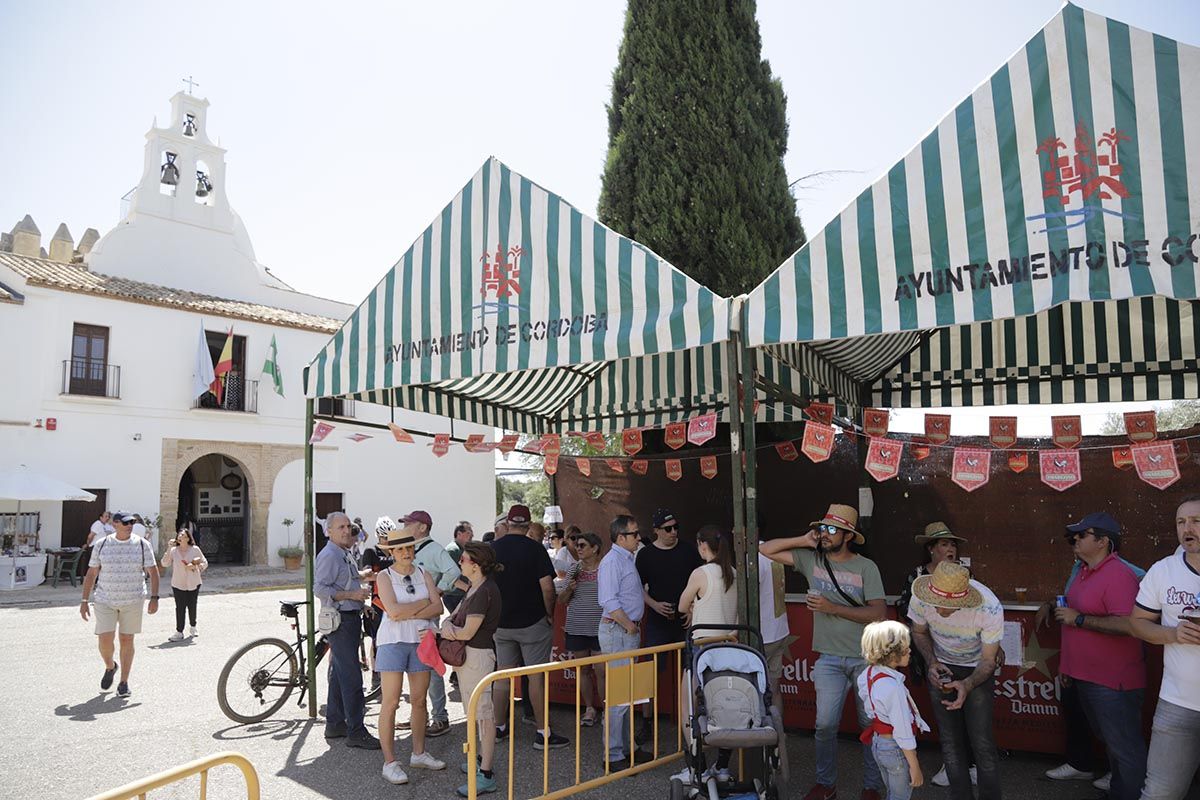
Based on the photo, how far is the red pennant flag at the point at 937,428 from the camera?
26.6ft

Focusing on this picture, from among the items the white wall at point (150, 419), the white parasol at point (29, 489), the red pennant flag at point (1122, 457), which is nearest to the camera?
the red pennant flag at point (1122, 457)

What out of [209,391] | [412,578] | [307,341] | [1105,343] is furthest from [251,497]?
[1105,343]

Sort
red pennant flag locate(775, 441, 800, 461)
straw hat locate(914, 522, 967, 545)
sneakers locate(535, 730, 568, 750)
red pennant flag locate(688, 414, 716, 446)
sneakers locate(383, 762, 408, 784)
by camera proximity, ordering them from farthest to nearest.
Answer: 1. red pennant flag locate(775, 441, 800, 461)
2. red pennant flag locate(688, 414, 716, 446)
3. sneakers locate(535, 730, 568, 750)
4. straw hat locate(914, 522, 967, 545)
5. sneakers locate(383, 762, 408, 784)

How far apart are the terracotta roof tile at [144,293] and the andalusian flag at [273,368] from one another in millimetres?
1131

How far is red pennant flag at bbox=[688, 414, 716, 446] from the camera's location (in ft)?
23.7

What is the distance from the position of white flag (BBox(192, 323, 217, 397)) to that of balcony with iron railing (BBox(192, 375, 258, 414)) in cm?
64

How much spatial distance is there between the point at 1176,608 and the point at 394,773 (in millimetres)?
4741

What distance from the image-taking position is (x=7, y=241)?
3447 cm

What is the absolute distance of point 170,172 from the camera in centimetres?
2639

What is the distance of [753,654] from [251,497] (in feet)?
78.5

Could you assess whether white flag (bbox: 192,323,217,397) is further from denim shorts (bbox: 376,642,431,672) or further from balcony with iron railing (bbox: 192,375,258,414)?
denim shorts (bbox: 376,642,431,672)

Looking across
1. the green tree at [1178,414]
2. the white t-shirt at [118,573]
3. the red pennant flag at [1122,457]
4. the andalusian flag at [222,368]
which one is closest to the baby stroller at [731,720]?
the red pennant flag at [1122,457]

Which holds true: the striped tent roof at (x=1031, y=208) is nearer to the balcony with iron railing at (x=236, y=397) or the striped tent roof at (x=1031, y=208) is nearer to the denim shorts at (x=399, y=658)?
the denim shorts at (x=399, y=658)

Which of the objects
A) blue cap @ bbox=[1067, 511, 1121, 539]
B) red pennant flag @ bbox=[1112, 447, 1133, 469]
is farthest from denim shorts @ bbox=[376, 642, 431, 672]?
red pennant flag @ bbox=[1112, 447, 1133, 469]
